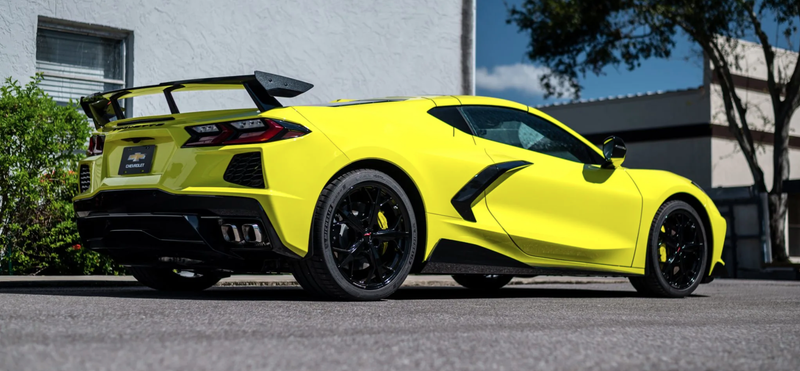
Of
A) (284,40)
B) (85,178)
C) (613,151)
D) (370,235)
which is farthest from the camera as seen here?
(284,40)

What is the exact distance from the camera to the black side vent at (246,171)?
502 centimetres

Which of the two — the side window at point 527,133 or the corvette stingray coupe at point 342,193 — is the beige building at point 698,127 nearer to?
the side window at point 527,133

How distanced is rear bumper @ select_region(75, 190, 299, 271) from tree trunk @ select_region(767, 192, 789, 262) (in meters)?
17.7

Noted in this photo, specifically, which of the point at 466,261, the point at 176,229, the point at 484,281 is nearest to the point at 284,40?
the point at 484,281

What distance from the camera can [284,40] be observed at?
41.7ft

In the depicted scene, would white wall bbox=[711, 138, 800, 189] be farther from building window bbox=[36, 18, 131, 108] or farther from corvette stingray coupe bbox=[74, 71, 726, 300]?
corvette stingray coupe bbox=[74, 71, 726, 300]

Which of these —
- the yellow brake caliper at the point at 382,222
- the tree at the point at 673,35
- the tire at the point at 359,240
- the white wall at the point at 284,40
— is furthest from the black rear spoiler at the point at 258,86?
the tree at the point at 673,35

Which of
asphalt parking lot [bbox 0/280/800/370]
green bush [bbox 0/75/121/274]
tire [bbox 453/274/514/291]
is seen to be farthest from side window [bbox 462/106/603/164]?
green bush [bbox 0/75/121/274]

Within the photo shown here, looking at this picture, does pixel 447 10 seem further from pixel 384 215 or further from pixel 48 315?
pixel 48 315

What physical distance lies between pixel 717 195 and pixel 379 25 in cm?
1195

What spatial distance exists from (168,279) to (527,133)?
2.77 metres

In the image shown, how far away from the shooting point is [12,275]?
9102 mm

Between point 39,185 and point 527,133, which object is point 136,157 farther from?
point 39,185

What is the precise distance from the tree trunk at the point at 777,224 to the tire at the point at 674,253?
14.2 m
